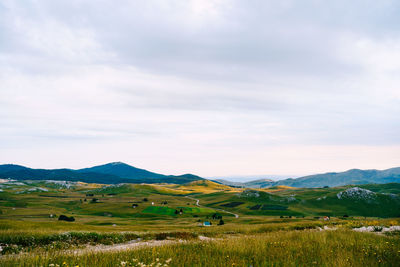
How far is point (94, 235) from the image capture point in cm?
2839

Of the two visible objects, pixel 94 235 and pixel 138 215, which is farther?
pixel 138 215

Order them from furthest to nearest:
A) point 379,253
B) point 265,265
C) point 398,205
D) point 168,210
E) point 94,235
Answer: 1. point 398,205
2. point 168,210
3. point 94,235
4. point 379,253
5. point 265,265

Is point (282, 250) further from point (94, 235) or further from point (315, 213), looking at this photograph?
point (315, 213)

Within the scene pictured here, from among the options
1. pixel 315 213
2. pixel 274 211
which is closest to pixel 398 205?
pixel 315 213

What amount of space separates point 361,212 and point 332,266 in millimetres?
220774

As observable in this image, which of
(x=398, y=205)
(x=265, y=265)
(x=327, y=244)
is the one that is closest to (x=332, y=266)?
(x=265, y=265)

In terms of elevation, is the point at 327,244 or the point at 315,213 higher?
the point at 327,244

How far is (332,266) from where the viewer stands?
30.4 feet

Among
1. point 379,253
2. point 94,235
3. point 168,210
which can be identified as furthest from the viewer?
point 168,210

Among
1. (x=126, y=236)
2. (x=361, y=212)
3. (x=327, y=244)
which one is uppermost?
(x=327, y=244)

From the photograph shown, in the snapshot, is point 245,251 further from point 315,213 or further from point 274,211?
point 315,213

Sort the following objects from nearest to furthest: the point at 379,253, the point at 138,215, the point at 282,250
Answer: the point at 379,253 → the point at 282,250 → the point at 138,215

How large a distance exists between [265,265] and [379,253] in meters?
6.45

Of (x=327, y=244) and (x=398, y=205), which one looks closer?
(x=327, y=244)
